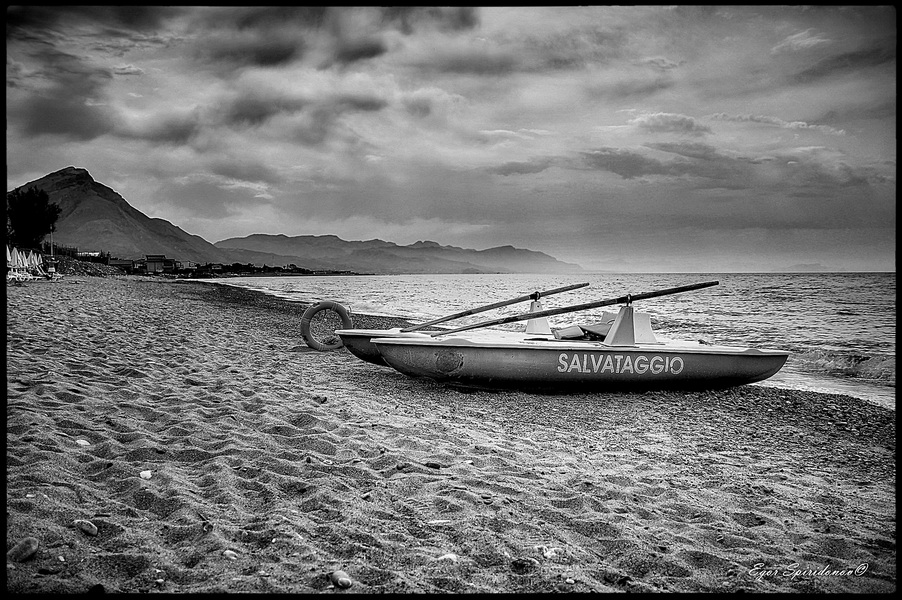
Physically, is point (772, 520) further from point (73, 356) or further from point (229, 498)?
point (73, 356)

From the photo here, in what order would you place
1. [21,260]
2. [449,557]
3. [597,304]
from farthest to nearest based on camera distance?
[21,260] → [597,304] → [449,557]

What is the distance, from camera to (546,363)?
6.24 m

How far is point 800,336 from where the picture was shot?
1418 centimetres

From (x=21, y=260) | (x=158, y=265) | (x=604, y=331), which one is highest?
(x=158, y=265)

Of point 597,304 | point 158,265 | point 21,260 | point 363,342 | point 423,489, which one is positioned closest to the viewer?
point 423,489

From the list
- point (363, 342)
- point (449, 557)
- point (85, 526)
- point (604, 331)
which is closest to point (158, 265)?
point (363, 342)

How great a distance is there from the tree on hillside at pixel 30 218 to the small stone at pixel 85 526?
170 feet

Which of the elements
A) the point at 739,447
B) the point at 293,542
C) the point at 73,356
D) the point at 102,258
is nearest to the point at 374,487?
the point at 293,542

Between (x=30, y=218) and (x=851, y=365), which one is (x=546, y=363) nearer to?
(x=851, y=365)

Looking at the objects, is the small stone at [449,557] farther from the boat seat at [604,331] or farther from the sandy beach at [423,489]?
the boat seat at [604,331]

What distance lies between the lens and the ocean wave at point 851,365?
9281mm

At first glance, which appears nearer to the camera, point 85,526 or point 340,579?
point 340,579

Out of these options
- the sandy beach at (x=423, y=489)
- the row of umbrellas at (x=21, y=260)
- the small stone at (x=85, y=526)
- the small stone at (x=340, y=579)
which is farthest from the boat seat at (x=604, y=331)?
the row of umbrellas at (x=21, y=260)

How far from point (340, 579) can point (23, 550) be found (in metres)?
1.33
